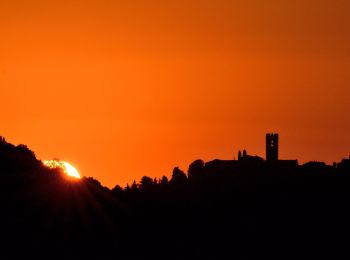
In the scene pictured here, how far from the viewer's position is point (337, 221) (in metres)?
119

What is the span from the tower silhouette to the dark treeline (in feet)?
87.7

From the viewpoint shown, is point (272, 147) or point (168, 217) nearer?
point (168, 217)

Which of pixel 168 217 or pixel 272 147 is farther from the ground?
pixel 272 147

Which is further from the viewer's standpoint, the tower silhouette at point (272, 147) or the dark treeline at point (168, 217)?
the tower silhouette at point (272, 147)

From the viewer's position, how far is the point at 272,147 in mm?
181000

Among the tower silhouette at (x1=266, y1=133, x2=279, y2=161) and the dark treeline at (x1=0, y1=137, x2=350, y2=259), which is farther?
the tower silhouette at (x1=266, y1=133, x2=279, y2=161)

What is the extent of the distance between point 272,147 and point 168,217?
77763 millimetres

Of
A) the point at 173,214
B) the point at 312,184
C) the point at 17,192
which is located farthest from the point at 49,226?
the point at 312,184

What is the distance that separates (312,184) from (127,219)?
167 feet

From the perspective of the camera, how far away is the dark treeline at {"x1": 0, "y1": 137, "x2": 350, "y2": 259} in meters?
82.9

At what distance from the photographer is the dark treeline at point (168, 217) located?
82938 mm

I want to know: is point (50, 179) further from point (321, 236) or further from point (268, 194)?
point (268, 194)

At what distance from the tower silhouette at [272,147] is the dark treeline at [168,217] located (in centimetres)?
2674

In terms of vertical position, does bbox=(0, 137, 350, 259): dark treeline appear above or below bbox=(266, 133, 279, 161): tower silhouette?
below
